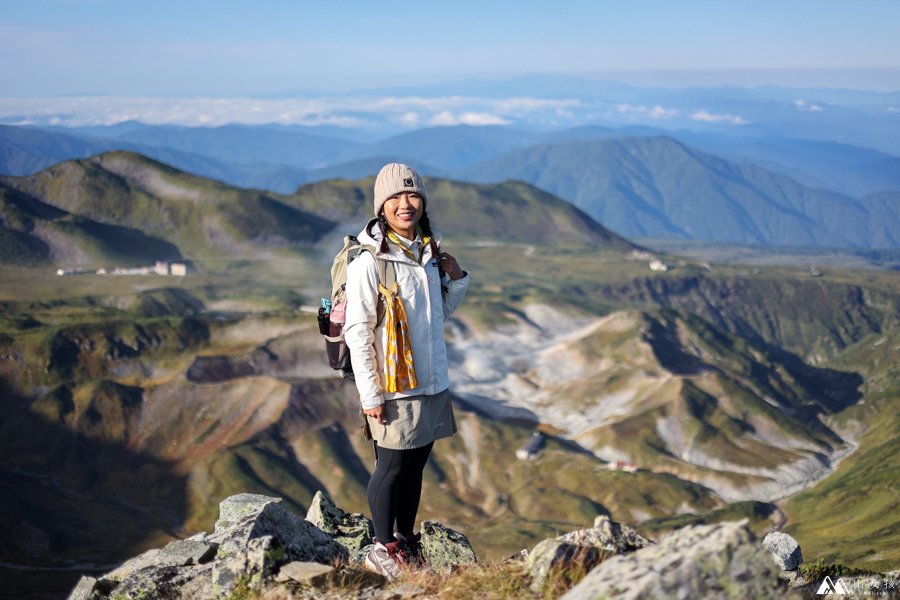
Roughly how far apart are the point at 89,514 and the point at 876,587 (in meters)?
140

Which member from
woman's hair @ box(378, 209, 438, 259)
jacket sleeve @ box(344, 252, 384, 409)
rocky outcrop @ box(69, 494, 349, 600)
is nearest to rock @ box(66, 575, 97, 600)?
rocky outcrop @ box(69, 494, 349, 600)

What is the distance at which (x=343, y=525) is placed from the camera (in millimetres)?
18547

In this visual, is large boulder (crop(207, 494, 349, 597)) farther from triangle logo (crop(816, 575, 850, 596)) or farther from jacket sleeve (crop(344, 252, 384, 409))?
triangle logo (crop(816, 575, 850, 596))

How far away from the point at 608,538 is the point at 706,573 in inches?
146

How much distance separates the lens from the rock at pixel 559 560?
11.2 m

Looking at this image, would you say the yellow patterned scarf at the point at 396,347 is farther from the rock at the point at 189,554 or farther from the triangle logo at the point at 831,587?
the triangle logo at the point at 831,587

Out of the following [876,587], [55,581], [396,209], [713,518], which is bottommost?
[713,518]

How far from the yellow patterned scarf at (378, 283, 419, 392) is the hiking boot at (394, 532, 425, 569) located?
3.02 metres

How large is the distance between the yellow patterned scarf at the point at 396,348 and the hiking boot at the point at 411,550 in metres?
3.02

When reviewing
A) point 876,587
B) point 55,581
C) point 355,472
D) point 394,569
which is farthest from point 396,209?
point 355,472

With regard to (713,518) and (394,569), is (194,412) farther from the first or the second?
(394,569)

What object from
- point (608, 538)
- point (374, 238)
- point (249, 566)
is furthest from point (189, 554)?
point (608, 538)

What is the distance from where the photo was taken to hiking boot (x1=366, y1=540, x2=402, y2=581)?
1299cm

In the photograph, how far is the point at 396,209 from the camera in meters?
13.0
